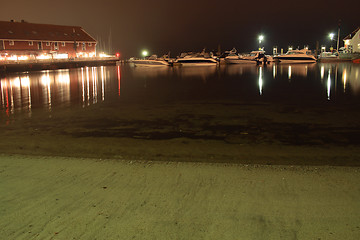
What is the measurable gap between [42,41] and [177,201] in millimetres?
68672

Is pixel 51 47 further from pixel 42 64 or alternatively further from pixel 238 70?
pixel 238 70

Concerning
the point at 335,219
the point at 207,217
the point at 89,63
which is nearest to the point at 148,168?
the point at 207,217

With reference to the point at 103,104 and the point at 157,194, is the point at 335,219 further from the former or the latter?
the point at 103,104

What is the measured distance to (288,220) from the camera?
390 cm

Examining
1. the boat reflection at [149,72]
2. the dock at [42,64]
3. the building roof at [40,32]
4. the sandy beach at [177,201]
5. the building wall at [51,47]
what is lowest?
the sandy beach at [177,201]

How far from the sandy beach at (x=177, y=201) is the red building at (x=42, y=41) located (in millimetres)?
60022

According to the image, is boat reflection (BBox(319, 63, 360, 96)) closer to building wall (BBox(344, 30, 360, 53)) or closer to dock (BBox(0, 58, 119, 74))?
dock (BBox(0, 58, 119, 74))

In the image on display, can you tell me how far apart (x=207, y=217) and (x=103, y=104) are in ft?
37.9

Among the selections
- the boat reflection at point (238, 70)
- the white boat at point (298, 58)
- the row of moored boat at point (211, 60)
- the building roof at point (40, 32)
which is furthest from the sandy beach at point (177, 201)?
the white boat at point (298, 58)

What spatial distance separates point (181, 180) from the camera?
17.3 feet

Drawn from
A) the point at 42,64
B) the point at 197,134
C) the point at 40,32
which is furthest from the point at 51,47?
the point at 197,134

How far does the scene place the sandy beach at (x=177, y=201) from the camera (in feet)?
12.2

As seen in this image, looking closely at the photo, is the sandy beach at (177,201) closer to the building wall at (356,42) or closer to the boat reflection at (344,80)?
the boat reflection at (344,80)

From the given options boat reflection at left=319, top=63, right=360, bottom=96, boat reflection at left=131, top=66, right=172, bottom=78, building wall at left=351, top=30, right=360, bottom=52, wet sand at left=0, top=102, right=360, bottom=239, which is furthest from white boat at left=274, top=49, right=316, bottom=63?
wet sand at left=0, top=102, right=360, bottom=239
